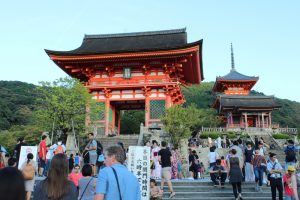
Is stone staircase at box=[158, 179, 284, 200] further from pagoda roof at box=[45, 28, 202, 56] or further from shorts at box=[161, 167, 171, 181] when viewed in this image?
pagoda roof at box=[45, 28, 202, 56]

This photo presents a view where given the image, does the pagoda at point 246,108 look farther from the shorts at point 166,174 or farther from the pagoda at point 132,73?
the shorts at point 166,174

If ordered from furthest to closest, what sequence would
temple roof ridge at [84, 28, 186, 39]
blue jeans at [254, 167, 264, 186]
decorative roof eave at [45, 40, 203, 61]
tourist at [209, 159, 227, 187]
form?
temple roof ridge at [84, 28, 186, 39] < decorative roof eave at [45, 40, 203, 61] < tourist at [209, 159, 227, 187] < blue jeans at [254, 167, 264, 186]

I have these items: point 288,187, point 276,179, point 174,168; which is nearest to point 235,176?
point 276,179

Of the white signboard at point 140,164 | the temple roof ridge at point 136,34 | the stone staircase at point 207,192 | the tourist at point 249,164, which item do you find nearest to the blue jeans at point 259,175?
the stone staircase at point 207,192

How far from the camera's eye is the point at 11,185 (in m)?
1.88

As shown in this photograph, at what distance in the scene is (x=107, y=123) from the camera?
2348 cm

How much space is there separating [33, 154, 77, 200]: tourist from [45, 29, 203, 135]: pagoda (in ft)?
63.8

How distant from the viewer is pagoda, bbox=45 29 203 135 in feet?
76.2

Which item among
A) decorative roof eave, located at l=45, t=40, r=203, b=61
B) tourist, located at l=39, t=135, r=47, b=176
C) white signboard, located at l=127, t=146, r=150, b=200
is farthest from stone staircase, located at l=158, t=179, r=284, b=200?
decorative roof eave, located at l=45, t=40, r=203, b=61

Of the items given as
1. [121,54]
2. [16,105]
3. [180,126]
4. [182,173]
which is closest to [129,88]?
[121,54]

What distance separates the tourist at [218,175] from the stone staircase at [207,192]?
211 mm

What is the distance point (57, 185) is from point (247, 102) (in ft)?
130

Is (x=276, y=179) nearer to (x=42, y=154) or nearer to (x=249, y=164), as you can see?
(x=249, y=164)

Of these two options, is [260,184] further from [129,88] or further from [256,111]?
[256,111]
